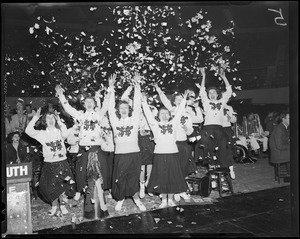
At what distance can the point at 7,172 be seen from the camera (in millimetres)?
4207

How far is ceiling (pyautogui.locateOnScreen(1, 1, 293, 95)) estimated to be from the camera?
4.36 m

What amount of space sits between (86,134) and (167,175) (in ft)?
4.77

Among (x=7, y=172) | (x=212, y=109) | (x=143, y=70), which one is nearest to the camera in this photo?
(x=7, y=172)

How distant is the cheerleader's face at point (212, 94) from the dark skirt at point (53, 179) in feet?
9.31

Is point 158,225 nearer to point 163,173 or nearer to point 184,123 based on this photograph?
point 163,173

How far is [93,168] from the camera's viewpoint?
4789 millimetres

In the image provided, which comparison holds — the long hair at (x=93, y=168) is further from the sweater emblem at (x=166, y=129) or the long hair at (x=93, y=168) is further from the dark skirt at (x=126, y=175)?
the sweater emblem at (x=166, y=129)

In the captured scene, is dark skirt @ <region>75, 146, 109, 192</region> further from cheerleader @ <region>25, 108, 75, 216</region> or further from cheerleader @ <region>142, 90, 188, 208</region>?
cheerleader @ <region>142, 90, 188, 208</region>

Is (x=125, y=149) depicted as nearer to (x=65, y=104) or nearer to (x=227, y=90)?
(x=65, y=104)

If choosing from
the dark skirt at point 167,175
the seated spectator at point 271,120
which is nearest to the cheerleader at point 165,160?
→ the dark skirt at point 167,175

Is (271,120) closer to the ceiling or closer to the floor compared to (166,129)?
closer to the ceiling

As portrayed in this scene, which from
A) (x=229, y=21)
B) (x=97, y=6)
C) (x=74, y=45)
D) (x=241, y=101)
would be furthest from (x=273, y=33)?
(x=74, y=45)

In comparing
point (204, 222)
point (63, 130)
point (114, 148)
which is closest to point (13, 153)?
point (63, 130)

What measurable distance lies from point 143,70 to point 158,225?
99.5 inches
